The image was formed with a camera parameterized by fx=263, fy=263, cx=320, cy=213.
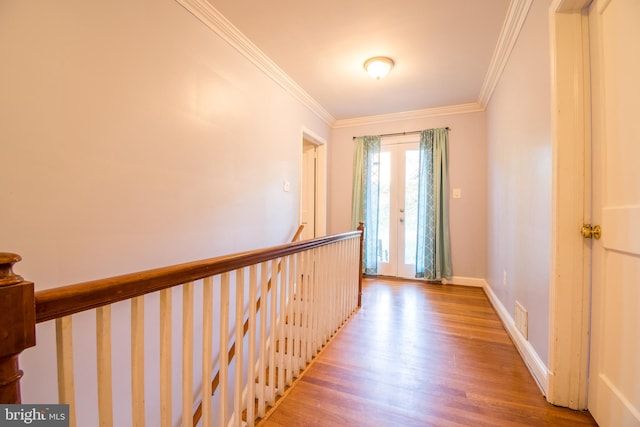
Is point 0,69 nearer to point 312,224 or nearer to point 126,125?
point 126,125

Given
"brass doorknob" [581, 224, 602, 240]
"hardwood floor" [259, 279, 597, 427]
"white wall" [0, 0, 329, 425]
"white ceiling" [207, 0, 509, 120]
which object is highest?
"white ceiling" [207, 0, 509, 120]

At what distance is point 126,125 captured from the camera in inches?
58.0

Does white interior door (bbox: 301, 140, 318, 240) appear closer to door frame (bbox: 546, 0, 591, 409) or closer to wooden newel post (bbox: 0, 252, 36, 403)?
door frame (bbox: 546, 0, 591, 409)

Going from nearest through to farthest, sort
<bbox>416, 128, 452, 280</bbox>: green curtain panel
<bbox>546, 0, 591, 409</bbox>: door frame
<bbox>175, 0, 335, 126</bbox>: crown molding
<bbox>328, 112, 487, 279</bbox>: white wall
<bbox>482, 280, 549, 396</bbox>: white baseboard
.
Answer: <bbox>546, 0, 591, 409</bbox>: door frame < <bbox>482, 280, 549, 396</bbox>: white baseboard < <bbox>175, 0, 335, 126</bbox>: crown molding < <bbox>328, 112, 487, 279</bbox>: white wall < <bbox>416, 128, 452, 280</bbox>: green curtain panel

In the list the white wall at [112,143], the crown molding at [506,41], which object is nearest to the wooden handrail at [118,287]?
the white wall at [112,143]

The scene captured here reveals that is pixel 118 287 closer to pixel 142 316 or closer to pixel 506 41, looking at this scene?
pixel 142 316

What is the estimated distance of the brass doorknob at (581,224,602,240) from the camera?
4.00 ft

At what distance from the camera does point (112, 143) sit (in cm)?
141

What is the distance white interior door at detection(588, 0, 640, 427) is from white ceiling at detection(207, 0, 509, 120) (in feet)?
3.48

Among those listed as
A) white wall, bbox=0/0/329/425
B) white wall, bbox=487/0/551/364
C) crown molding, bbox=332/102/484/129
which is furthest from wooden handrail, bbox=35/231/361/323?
crown molding, bbox=332/102/484/129

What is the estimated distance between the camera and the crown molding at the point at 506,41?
182 cm

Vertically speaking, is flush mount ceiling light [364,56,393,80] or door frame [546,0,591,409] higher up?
flush mount ceiling light [364,56,393,80]

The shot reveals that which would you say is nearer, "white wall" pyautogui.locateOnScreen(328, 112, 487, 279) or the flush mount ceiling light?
the flush mount ceiling light

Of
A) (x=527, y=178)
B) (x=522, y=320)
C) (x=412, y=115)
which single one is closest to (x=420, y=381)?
(x=522, y=320)
